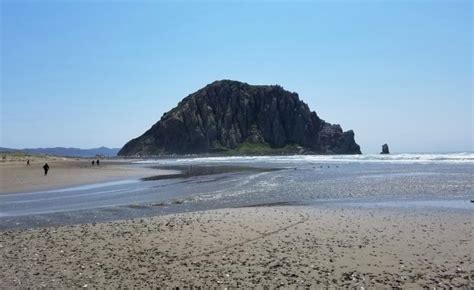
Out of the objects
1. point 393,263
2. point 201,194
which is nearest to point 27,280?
point 393,263


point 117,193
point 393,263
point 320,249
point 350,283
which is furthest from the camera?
point 117,193

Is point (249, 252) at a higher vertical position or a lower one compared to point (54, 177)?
lower

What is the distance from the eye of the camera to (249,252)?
13156 mm

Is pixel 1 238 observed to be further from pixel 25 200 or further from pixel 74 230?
pixel 25 200

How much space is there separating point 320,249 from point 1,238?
40.9 ft

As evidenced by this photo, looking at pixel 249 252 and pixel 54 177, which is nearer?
pixel 249 252

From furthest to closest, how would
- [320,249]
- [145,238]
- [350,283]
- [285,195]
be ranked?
[285,195] → [145,238] → [320,249] → [350,283]

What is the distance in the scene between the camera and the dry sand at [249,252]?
10.5 meters

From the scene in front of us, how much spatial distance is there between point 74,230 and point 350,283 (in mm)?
12222

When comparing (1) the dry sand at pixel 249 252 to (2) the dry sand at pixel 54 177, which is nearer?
(1) the dry sand at pixel 249 252

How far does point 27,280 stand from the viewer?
10625mm

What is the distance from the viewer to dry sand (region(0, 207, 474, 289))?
10484mm

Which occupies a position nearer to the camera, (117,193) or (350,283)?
(350,283)

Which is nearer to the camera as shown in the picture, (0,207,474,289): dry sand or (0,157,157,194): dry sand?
(0,207,474,289): dry sand
